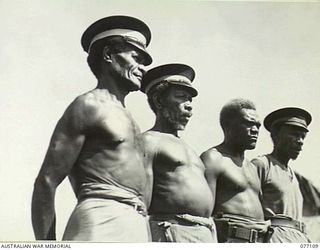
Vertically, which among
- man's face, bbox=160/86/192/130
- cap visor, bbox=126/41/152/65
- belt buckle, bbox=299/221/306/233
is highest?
cap visor, bbox=126/41/152/65

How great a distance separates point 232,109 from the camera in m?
2.56

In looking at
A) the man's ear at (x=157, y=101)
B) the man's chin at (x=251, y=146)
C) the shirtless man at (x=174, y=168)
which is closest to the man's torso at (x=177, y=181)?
the shirtless man at (x=174, y=168)

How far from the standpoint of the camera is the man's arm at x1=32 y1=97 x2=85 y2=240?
2.31 m

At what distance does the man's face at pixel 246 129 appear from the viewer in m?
2.56

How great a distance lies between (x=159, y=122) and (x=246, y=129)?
1.12 feet

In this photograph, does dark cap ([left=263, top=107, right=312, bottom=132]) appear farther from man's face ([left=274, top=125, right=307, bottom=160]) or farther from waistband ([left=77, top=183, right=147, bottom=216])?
waistband ([left=77, top=183, right=147, bottom=216])

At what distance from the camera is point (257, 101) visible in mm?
2584

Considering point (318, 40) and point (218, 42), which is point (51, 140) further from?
point (318, 40)

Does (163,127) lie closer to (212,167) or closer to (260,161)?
(212,167)

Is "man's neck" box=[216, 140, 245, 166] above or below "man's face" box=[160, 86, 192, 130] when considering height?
below

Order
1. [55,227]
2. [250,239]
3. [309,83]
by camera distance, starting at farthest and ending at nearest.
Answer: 1. [309,83]
2. [250,239]
3. [55,227]

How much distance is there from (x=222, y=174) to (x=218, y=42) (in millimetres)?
509

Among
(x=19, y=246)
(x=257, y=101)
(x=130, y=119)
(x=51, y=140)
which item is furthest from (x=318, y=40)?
(x=19, y=246)

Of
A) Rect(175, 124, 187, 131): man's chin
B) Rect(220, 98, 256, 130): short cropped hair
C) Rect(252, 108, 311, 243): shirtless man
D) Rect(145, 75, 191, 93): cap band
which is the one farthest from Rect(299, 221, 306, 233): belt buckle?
Rect(145, 75, 191, 93): cap band
